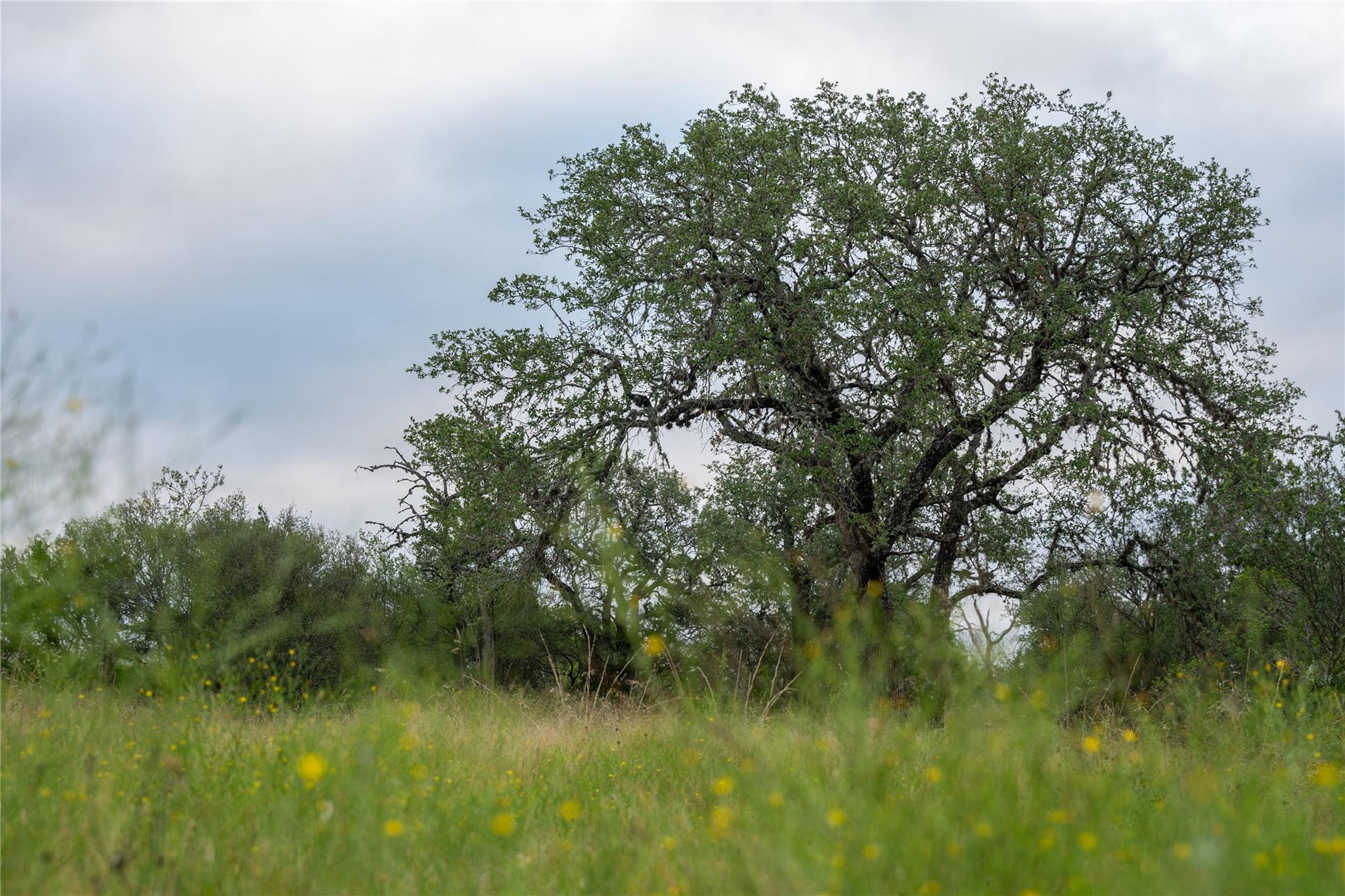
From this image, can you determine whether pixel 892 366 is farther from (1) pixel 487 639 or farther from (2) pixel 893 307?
(1) pixel 487 639

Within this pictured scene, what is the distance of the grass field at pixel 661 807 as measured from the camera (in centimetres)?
335

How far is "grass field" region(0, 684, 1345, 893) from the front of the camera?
3.35 meters

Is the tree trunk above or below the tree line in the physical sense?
below

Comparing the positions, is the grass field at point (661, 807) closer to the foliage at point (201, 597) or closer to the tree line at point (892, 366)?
the foliage at point (201, 597)

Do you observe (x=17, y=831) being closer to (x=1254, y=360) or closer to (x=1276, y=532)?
(x=1276, y=532)

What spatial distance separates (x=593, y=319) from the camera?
545 inches

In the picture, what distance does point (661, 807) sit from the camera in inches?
193

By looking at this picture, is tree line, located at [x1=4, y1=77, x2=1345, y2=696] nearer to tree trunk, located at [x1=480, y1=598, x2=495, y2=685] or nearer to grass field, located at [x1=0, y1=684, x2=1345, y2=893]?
tree trunk, located at [x1=480, y1=598, x2=495, y2=685]

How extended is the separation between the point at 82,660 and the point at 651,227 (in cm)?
1020

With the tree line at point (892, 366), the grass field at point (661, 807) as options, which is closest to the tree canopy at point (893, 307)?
the tree line at point (892, 366)

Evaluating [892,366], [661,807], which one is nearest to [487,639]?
[892,366]

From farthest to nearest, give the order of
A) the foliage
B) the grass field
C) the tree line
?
1. the tree line
2. the foliage
3. the grass field

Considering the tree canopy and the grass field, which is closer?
the grass field

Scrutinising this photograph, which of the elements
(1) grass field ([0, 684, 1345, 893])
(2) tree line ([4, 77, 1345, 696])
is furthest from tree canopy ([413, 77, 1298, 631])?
(1) grass field ([0, 684, 1345, 893])
